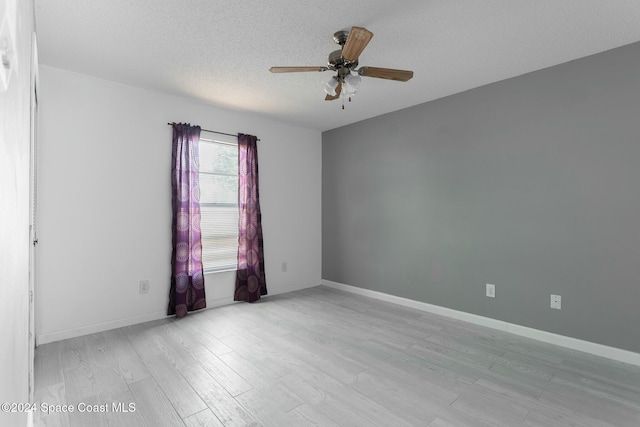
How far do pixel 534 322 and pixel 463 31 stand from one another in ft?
8.96

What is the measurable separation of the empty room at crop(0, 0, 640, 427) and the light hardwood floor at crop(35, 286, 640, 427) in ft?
0.07

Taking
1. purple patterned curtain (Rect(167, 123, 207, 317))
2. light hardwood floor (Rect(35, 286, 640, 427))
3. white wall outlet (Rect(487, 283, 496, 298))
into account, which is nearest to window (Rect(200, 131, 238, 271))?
purple patterned curtain (Rect(167, 123, 207, 317))

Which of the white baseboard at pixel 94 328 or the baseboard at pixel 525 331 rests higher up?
the white baseboard at pixel 94 328

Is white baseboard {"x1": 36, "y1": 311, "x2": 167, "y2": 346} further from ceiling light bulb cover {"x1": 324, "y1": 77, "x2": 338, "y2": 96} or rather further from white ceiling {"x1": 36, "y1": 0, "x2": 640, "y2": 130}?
ceiling light bulb cover {"x1": 324, "y1": 77, "x2": 338, "y2": 96}

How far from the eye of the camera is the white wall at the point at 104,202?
9.21 feet

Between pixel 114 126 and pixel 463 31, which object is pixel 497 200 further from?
pixel 114 126

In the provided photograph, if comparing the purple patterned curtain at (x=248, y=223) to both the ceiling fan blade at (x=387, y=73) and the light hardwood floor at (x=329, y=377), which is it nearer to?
the light hardwood floor at (x=329, y=377)

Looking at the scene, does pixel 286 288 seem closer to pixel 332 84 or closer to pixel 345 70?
pixel 332 84

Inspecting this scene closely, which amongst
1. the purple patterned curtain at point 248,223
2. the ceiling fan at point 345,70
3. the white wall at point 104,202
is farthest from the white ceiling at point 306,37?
the purple patterned curtain at point 248,223

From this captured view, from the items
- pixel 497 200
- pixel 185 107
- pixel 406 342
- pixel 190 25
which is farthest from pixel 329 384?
pixel 185 107

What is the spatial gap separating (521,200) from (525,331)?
4.28 feet

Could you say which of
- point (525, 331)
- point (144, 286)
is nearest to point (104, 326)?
point (144, 286)

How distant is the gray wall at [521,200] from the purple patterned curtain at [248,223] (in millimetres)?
1571

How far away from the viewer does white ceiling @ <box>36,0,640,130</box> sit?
203cm
